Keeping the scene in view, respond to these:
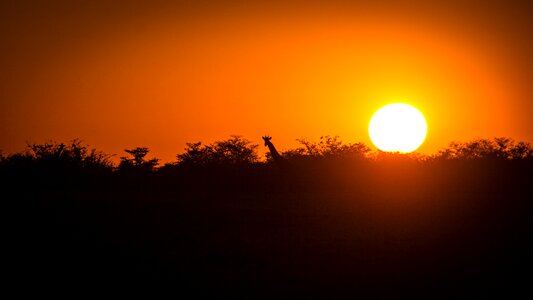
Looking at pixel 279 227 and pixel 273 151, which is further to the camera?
pixel 273 151

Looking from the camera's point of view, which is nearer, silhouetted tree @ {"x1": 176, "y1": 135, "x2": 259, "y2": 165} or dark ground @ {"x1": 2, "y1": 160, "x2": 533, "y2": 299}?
Result: dark ground @ {"x1": 2, "y1": 160, "x2": 533, "y2": 299}

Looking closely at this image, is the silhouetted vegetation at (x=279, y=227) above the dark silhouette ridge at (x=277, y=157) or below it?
below

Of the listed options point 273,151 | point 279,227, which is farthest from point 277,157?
point 279,227

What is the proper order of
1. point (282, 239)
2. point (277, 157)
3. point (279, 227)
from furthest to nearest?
1. point (277, 157)
2. point (279, 227)
3. point (282, 239)

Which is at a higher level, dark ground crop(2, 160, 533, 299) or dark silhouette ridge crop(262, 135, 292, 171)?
dark silhouette ridge crop(262, 135, 292, 171)

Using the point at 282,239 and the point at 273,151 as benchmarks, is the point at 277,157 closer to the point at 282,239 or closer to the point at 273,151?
the point at 273,151

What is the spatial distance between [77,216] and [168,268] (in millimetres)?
6287

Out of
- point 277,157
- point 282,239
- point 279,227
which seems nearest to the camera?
point 282,239

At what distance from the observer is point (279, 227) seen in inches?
840

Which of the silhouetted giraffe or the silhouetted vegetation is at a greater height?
the silhouetted giraffe

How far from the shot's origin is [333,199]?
27.0 m

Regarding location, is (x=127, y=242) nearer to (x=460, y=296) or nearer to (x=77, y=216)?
(x=77, y=216)

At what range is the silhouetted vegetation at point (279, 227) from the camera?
1686 centimetres

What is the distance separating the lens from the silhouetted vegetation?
1686 centimetres
